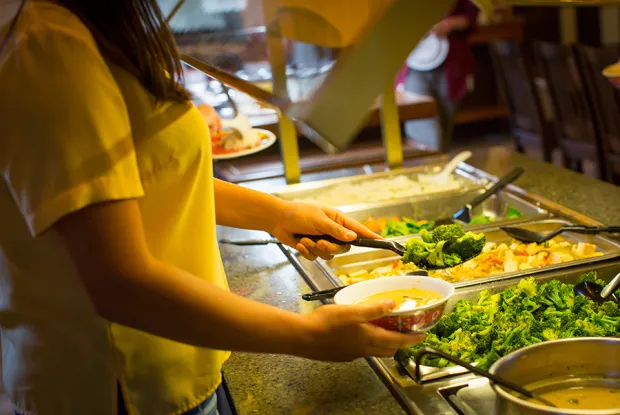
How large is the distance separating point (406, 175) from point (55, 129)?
1990 mm

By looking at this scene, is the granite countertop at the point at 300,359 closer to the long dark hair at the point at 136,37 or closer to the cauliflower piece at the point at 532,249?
the cauliflower piece at the point at 532,249

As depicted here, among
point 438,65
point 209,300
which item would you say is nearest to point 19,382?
point 209,300

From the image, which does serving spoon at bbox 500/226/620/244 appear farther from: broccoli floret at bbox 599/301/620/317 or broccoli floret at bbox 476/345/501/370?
broccoli floret at bbox 476/345/501/370

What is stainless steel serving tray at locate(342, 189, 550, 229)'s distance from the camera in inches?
97.4

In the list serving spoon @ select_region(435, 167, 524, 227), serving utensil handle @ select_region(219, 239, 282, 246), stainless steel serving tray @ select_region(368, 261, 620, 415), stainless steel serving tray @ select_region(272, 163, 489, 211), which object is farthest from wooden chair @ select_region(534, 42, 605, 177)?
stainless steel serving tray @ select_region(368, 261, 620, 415)

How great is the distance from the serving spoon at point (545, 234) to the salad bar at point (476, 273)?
27mm

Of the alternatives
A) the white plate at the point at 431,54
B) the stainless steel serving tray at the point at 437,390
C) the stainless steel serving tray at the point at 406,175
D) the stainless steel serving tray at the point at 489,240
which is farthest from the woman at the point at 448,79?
the stainless steel serving tray at the point at 437,390

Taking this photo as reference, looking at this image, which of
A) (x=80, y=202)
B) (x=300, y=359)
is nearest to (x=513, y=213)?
(x=300, y=359)

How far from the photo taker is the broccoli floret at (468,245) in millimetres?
1616

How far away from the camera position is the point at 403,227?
2324 millimetres

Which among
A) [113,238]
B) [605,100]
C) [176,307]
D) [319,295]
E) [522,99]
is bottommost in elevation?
[522,99]

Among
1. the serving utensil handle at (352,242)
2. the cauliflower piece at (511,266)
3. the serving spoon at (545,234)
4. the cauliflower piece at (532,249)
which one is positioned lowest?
the cauliflower piece at (532,249)

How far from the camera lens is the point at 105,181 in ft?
3.12

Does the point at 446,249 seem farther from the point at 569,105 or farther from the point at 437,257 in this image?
the point at 569,105
